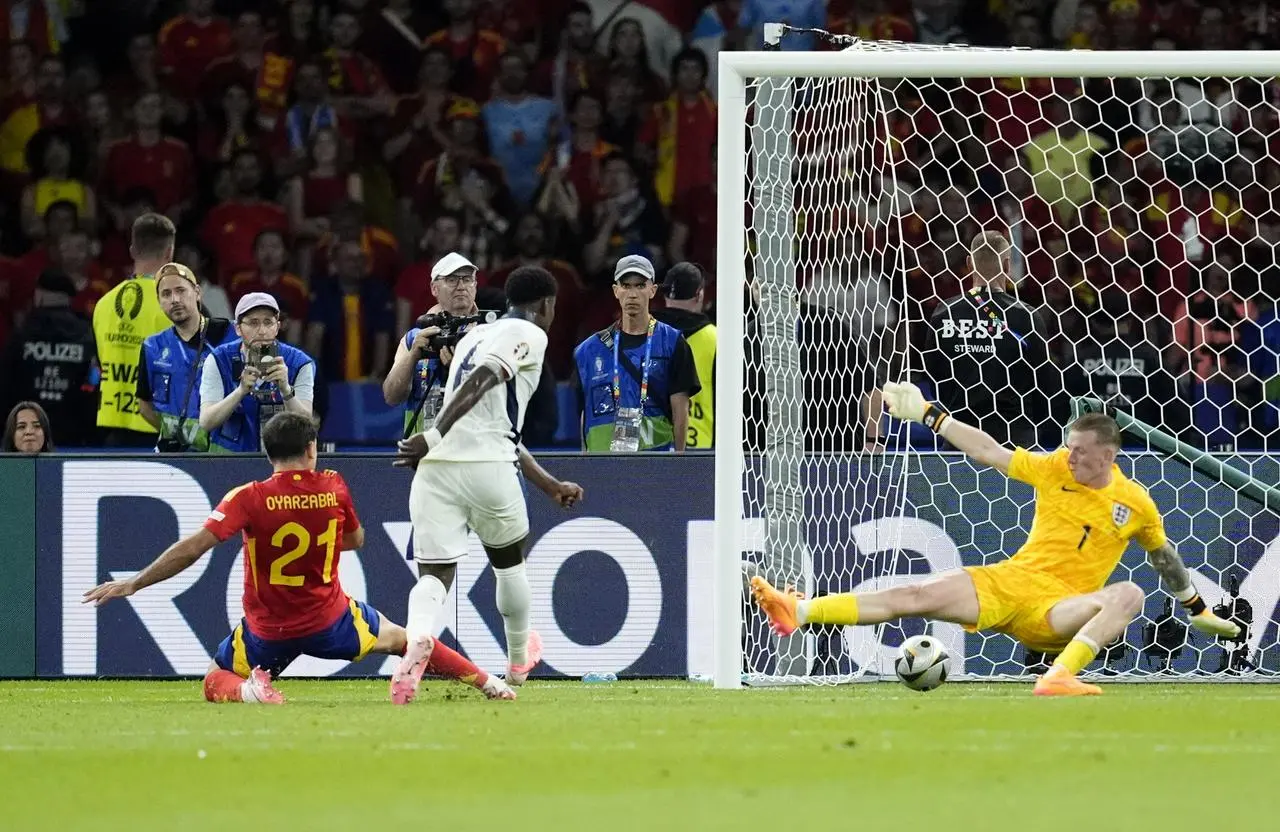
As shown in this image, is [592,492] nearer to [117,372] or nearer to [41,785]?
[117,372]

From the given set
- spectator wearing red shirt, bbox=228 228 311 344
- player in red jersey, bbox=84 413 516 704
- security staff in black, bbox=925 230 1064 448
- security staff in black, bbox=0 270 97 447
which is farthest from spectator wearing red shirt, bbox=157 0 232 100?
player in red jersey, bbox=84 413 516 704

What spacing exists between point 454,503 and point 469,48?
6.65 metres

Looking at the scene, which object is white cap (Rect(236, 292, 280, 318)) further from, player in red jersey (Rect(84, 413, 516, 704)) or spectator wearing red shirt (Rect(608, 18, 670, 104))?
spectator wearing red shirt (Rect(608, 18, 670, 104))

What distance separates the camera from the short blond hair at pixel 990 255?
401 inches

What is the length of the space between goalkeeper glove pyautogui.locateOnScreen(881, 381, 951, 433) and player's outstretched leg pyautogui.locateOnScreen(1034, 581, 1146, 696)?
36.2 inches

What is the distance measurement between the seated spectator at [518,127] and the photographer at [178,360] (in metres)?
3.93

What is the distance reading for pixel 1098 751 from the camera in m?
6.15

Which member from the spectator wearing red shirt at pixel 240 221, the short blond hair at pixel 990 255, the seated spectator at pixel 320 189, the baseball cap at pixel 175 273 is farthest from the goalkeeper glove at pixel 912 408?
the seated spectator at pixel 320 189

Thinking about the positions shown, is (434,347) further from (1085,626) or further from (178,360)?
(1085,626)

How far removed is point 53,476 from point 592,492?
8.80ft

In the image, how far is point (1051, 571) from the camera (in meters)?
8.89

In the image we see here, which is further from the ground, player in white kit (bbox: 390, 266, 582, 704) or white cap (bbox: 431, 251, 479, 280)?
white cap (bbox: 431, 251, 479, 280)

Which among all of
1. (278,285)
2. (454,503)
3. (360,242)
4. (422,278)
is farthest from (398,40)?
(454,503)

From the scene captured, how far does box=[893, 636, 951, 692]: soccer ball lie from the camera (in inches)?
342
